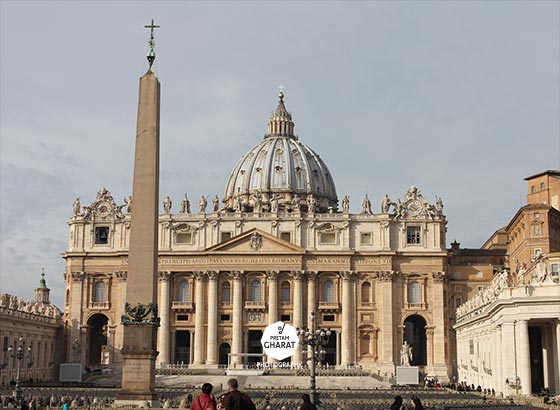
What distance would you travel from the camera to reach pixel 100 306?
90.2 m

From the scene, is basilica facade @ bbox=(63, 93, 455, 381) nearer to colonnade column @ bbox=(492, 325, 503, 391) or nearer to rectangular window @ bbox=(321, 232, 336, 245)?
rectangular window @ bbox=(321, 232, 336, 245)

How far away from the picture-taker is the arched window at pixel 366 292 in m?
87.9

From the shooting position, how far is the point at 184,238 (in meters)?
89.7

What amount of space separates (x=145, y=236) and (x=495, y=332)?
28358 millimetres

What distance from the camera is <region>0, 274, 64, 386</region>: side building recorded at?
6819 centimetres

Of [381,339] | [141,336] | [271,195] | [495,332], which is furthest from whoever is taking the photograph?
[271,195]

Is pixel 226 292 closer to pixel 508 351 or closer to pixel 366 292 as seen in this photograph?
pixel 366 292

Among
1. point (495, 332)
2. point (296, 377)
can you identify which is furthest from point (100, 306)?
point (495, 332)

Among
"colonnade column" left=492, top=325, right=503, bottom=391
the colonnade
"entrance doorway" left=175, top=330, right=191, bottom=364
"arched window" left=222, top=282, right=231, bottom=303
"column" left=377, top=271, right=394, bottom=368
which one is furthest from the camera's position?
"entrance doorway" left=175, top=330, right=191, bottom=364

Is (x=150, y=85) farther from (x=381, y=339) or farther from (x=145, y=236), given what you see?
(x=381, y=339)

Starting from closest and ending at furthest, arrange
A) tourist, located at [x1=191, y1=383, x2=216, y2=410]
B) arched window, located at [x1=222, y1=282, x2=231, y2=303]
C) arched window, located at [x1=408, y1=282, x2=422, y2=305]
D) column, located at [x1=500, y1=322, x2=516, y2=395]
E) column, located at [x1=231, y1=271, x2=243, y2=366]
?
tourist, located at [x1=191, y1=383, x2=216, y2=410], column, located at [x1=500, y1=322, x2=516, y2=395], column, located at [x1=231, y1=271, x2=243, y2=366], arched window, located at [x1=408, y1=282, x2=422, y2=305], arched window, located at [x1=222, y1=282, x2=231, y2=303]

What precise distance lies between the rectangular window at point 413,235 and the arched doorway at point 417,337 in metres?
7.75

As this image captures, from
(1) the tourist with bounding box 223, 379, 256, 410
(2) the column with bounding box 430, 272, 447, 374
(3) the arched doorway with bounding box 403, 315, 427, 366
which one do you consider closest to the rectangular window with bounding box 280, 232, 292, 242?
(2) the column with bounding box 430, 272, 447, 374

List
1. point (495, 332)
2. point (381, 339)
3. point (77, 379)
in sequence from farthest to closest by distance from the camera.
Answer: point (381, 339)
point (77, 379)
point (495, 332)
